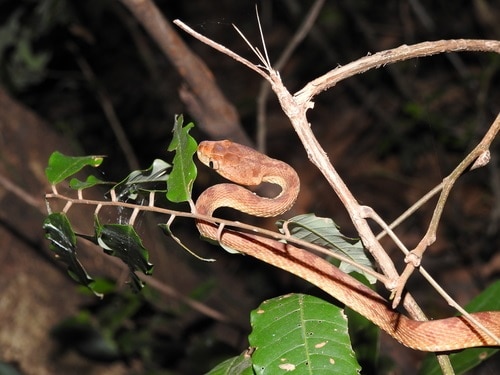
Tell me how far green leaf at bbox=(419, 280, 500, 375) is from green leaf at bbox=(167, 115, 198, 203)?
1231 mm

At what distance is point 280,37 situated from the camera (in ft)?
27.1

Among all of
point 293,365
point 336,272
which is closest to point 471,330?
point 336,272

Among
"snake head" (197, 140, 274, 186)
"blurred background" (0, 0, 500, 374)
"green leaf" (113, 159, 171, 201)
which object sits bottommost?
"green leaf" (113, 159, 171, 201)

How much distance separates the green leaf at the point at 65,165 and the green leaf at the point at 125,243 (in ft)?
0.83

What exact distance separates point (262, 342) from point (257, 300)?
3786 millimetres

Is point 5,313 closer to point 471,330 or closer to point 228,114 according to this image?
point 228,114

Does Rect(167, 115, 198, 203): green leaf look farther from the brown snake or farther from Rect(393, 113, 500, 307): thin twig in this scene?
Rect(393, 113, 500, 307): thin twig

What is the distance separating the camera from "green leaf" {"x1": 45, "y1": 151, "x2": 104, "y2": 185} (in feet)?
6.68

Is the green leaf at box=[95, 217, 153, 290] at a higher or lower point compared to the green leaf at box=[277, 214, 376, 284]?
lower

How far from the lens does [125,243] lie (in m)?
1.87

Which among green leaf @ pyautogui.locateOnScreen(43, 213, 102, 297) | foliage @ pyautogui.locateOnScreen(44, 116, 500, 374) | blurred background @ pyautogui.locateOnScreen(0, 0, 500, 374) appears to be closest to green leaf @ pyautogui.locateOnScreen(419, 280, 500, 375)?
foliage @ pyautogui.locateOnScreen(44, 116, 500, 374)

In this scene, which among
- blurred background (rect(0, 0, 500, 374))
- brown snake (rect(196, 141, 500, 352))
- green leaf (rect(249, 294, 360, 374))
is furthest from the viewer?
blurred background (rect(0, 0, 500, 374))

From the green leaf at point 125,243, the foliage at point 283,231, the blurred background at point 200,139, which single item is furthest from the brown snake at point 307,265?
the blurred background at point 200,139

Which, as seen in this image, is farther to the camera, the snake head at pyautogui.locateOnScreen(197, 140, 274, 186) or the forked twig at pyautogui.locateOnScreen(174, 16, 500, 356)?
the snake head at pyautogui.locateOnScreen(197, 140, 274, 186)
